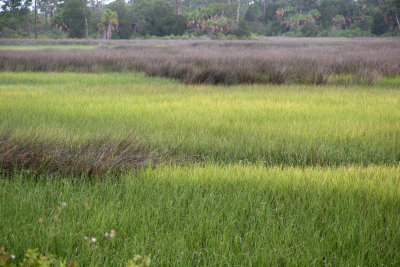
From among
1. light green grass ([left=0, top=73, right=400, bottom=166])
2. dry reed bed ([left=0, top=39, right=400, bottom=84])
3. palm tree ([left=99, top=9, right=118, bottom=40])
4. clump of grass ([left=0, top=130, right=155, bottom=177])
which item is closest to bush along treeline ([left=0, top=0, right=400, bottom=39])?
palm tree ([left=99, top=9, right=118, bottom=40])

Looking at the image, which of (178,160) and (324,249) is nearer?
(324,249)

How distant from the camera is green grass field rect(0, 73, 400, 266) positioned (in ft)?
7.09

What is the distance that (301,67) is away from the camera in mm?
11594

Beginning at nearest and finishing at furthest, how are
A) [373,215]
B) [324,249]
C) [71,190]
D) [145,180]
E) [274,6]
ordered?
[324,249] < [373,215] < [71,190] < [145,180] < [274,6]

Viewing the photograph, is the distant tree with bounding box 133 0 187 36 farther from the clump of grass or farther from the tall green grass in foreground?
the tall green grass in foreground

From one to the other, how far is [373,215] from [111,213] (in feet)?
5.38

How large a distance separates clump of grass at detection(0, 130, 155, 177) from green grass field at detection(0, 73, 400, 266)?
5.1 inches

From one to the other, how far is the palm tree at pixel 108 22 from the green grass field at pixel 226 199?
52831 millimetres

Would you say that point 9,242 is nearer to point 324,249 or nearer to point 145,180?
point 145,180

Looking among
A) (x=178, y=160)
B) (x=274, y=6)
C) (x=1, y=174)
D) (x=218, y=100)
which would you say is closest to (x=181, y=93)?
(x=218, y=100)

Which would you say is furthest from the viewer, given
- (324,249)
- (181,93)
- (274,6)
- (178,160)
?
(274,6)

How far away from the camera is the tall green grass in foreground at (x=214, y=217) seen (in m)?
2.13

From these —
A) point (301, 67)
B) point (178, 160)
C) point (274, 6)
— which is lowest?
point (178, 160)

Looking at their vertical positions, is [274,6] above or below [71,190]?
above
